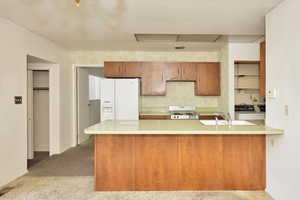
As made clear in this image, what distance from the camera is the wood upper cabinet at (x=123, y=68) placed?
4816mm

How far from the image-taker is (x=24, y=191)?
275 cm

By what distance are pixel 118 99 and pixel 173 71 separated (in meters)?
1.43

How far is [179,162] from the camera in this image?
8.92ft

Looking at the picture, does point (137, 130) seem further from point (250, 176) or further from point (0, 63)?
point (0, 63)

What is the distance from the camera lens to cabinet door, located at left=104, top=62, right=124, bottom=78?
480 cm

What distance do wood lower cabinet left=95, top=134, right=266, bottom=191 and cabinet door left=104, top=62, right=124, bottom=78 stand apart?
2.37m

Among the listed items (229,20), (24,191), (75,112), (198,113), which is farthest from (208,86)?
(24,191)

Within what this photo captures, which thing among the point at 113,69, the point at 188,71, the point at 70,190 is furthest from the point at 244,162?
the point at 113,69

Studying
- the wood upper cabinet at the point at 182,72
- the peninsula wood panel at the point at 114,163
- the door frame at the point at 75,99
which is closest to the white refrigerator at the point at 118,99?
the door frame at the point at 75,99

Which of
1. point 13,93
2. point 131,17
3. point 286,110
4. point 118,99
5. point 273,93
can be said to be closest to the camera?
point 286,110

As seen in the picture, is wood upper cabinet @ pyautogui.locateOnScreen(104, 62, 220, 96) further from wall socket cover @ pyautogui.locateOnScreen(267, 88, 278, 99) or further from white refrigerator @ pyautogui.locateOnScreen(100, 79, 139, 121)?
wall socket cover @ pyautogui.locateOnScreen(267, 88, 278, 99)

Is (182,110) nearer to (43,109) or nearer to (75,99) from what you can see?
(75,99)

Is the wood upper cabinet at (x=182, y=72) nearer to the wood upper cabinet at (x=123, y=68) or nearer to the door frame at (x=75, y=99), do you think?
the wood upper cabinet at (x=123, y=68)

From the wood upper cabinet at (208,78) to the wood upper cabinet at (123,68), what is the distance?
1.43 metres
